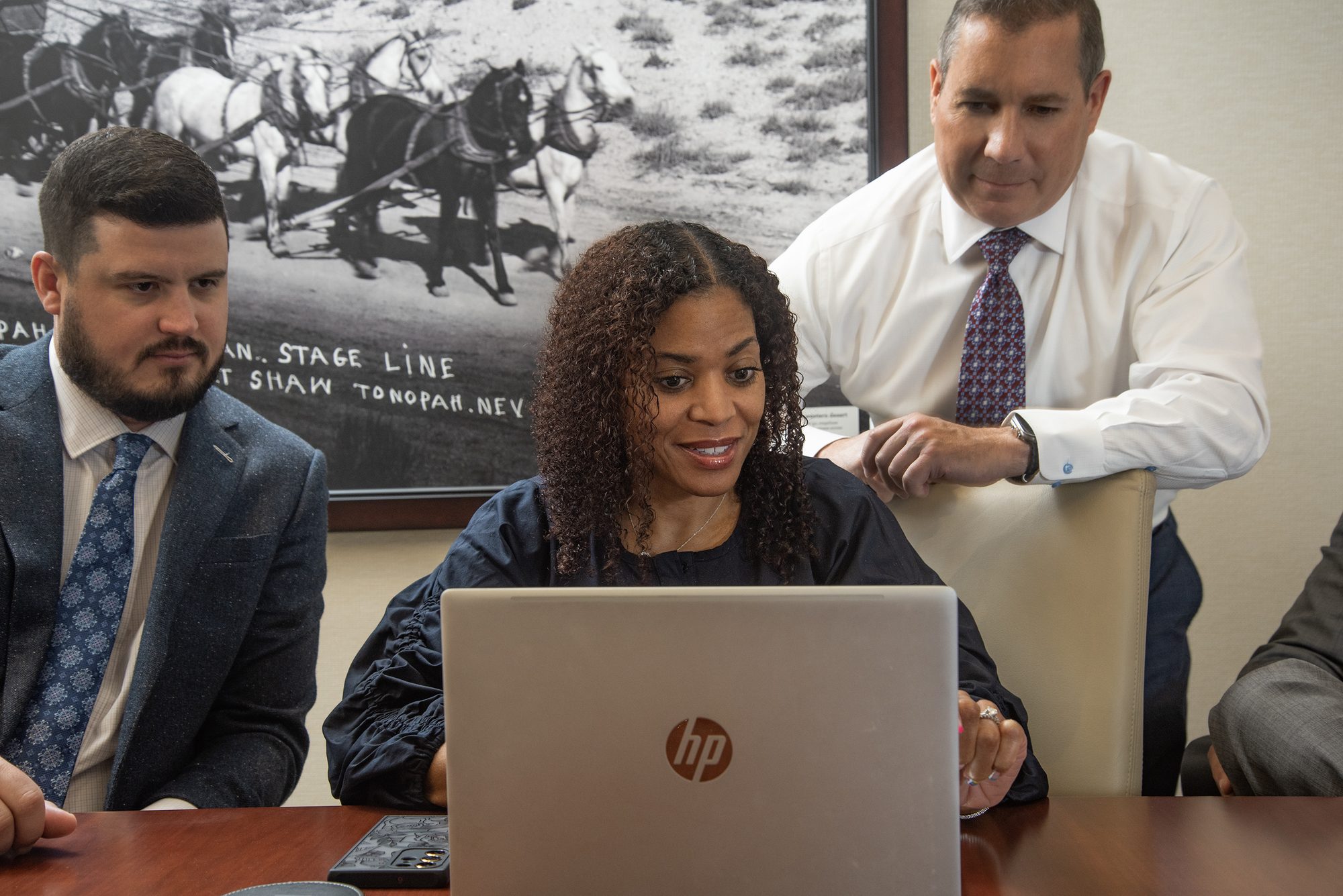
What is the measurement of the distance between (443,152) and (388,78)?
20 cm

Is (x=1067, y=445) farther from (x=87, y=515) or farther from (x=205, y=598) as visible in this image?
(x=87, y=515)

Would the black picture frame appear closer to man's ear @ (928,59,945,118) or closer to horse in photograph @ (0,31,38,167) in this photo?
man's ear @ (928,59,945,118)

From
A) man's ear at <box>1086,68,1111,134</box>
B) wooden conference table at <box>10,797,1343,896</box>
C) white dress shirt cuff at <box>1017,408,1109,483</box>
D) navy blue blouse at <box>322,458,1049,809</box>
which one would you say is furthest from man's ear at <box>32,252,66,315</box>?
man's ear at <box>1086,68,1111,134</box>

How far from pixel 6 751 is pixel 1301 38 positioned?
9.36 ft

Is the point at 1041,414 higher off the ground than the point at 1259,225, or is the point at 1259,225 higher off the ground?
the point at 1259,225

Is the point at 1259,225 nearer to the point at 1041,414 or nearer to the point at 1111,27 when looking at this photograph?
the point at 1111,27

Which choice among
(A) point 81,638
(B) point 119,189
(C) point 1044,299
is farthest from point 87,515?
(C) point 1044,299

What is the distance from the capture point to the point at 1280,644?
1753 mm

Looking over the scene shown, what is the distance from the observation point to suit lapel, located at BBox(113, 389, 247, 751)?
1.53 meters

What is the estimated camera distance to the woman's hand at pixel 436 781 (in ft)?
3.94

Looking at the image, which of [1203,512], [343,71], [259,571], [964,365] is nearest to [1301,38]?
[1203,512]

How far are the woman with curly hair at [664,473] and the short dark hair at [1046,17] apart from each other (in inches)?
25.9

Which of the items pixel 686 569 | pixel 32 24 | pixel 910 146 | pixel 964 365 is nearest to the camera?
pixel 686 569

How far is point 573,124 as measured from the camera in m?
2.46
